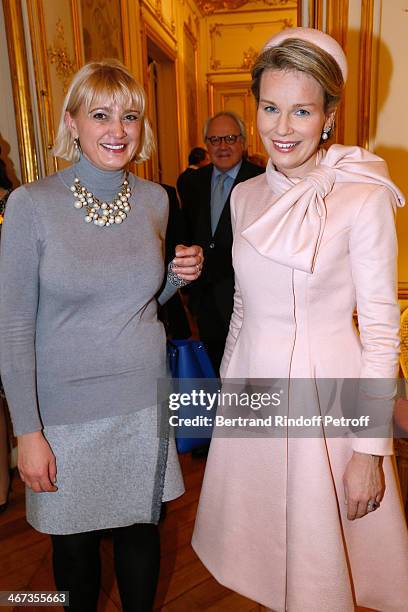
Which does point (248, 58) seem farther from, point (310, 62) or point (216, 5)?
point (310, 62)

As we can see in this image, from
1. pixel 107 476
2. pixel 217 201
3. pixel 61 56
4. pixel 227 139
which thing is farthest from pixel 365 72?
pixel 107 476

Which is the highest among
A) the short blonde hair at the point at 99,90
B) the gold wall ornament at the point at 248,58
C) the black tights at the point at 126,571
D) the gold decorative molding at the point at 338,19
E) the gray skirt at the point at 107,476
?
the gold wall ornament at the point at 248,58

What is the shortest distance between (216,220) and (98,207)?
159cm

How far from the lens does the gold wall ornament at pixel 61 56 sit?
10.7 ft

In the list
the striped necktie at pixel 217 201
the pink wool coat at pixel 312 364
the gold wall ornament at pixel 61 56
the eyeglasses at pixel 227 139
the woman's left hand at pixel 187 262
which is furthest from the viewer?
the gold wall ornament at pixel 61 56

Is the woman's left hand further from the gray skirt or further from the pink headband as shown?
the pink headband

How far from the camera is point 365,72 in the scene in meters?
2.53

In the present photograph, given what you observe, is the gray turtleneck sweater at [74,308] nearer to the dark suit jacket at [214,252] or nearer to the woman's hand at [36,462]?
the woman's hand at [36,462]

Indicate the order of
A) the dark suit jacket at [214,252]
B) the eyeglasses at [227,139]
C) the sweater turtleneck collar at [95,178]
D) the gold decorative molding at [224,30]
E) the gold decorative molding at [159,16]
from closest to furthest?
1. the sweater turtleneck collar at [95,178]
2. the dark suit jacket at [214,252]
3. the eyeglasses at [227,139]
4. the gold decorative molding at [159,16]
5. the gold decorative molding at [224,30]

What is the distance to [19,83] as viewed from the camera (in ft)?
9.49

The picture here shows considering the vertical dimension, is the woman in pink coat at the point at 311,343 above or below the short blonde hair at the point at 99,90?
below

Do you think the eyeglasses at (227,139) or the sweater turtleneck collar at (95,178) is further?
the eyeglasses at (227,139)

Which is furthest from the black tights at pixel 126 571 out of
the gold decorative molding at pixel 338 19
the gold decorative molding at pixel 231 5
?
the gold decorative molding at pixel 231 5

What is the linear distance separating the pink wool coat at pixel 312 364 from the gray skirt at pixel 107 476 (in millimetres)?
161
